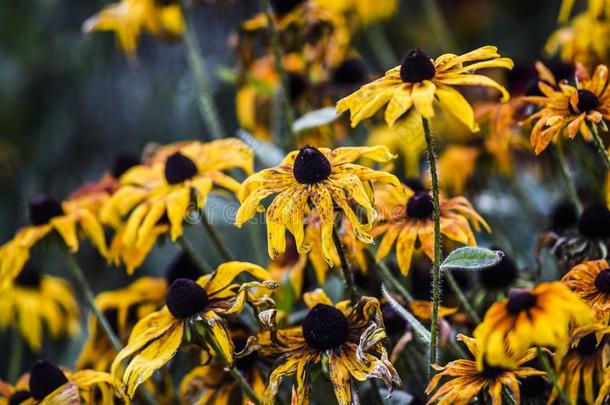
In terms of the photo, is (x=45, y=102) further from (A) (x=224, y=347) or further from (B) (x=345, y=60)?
(A) (x=224, y=347)

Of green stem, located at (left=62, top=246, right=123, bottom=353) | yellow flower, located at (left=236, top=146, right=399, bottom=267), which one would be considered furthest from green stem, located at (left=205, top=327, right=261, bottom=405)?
green stem, located at (left=62, top=246, right=123, bottom=353)

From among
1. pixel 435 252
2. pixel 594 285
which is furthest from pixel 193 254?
pixel 594 285

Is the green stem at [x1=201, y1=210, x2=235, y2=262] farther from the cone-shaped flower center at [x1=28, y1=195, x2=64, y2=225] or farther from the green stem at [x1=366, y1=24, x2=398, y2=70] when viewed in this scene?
the green stem at [x1=366, y1=24, x2=398, y2=70]

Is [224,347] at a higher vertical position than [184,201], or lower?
Result: lower

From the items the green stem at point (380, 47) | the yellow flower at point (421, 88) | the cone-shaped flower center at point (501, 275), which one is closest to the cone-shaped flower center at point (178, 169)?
the yellow flower at point (421, 88)

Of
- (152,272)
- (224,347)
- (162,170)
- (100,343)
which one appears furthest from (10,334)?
(224,347)

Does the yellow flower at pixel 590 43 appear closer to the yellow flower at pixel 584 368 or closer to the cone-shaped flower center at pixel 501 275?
the cone-shaped flower center at pixel 501 275
